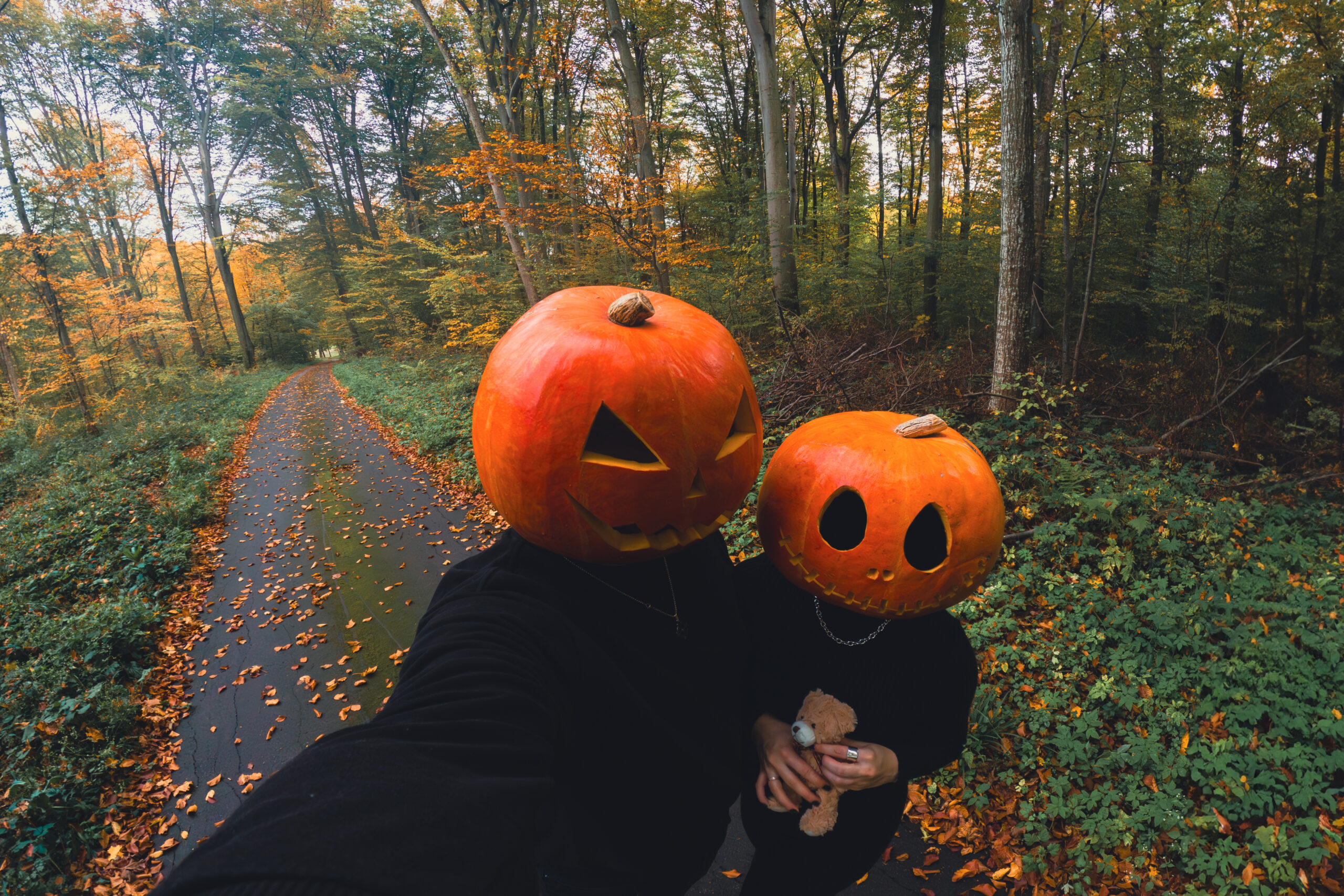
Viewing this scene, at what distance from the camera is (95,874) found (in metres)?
3.64

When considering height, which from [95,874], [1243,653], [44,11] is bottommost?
[95,874]

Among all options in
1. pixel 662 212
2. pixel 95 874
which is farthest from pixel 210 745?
pixel 662 212

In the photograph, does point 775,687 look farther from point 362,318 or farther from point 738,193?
point 362,318

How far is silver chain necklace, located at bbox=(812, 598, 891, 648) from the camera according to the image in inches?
61.4

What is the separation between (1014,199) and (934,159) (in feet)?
25.7

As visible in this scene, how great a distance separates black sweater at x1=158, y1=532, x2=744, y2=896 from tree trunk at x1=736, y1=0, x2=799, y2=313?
359 inches

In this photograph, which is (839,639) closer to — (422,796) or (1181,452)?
(422,796)

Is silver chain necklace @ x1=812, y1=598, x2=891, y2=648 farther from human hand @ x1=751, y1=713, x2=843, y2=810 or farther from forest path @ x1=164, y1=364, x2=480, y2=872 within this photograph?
forest path @ x1=164, y1=364, x2=480, y2=872

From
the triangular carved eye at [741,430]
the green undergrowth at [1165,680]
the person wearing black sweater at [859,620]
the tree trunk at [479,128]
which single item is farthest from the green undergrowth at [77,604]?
the tree trunk at [479,128]

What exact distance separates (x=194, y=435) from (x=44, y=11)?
18221 mm

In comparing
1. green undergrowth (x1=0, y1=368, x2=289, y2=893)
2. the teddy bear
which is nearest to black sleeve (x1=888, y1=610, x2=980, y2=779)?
the teddy bear

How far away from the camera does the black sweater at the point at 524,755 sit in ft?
2.20

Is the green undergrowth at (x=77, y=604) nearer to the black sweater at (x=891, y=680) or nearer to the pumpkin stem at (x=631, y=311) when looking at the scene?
the black sweater at (x=891, y=680)

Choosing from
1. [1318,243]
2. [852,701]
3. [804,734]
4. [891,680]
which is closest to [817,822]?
[804,734]
